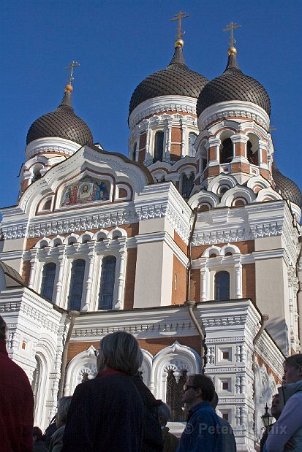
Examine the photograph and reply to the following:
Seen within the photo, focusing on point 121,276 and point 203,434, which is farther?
point 121,276

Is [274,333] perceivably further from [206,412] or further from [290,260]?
[206,412]

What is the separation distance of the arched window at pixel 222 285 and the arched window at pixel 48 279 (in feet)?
14.7

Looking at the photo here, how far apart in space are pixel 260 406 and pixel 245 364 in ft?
4.99

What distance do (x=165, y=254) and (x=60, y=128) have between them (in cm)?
939

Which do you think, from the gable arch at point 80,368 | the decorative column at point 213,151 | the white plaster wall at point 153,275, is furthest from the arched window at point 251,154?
the gable arch at point 80,368

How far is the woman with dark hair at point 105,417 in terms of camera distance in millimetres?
2453

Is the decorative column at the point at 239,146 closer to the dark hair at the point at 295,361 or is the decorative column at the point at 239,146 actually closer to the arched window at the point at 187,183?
the arched window at the point at 187,183

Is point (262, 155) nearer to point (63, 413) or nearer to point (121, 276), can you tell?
point (121, 276)

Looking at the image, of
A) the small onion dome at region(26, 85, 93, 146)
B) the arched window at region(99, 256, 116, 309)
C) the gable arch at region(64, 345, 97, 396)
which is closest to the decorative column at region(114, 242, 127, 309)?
the arched window at region(99, 256, 116, 309)

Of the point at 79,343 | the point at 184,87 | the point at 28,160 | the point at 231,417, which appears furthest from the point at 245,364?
the point at 184,87

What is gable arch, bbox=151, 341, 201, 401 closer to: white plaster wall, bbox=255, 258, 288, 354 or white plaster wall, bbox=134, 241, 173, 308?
white plaster wall, bbox=134, 241, 173, 308

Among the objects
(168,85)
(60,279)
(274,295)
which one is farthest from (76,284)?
(168,85)

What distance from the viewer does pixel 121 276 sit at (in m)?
→ 14.5

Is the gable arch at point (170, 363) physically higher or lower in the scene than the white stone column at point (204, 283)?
lower
